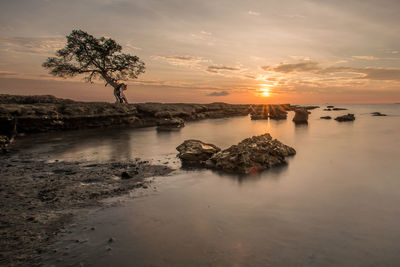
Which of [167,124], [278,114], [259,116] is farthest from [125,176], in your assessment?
[278,114]

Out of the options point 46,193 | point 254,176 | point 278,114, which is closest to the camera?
point 46,193

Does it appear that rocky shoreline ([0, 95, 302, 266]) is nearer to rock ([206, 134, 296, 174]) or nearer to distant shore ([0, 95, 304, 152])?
distant shore ([0, 95, 304, 152])

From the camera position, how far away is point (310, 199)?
6.74m

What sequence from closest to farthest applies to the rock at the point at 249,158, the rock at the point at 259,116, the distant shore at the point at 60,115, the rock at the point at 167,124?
the rock at the point at 249,158, the distant shore at the point at 60,115, the rock at the point at 167,124, the rock at the point at 259,116

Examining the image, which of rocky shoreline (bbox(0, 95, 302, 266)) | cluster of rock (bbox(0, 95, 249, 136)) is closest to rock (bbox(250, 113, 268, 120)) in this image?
cluster of rock (bbox(0, 95, 249, 136))

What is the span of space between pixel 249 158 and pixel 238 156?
1.88 feet

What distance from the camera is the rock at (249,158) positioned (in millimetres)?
9305

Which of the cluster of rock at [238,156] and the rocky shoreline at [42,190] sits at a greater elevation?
the cluster of rock at [238,156]

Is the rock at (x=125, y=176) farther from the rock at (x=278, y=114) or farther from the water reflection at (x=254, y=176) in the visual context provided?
the rock at (x=278, y=114)

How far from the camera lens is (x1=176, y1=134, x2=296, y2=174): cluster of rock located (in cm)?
936

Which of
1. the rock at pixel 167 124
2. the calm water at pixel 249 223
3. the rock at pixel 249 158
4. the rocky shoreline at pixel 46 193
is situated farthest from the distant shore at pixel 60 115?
the rock at pixel 249 158

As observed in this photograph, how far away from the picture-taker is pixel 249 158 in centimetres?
973

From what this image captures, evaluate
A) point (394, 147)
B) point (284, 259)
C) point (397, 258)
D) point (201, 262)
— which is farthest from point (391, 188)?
point (394, 147)

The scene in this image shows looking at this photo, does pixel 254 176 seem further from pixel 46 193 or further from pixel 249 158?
pixel 46 193
